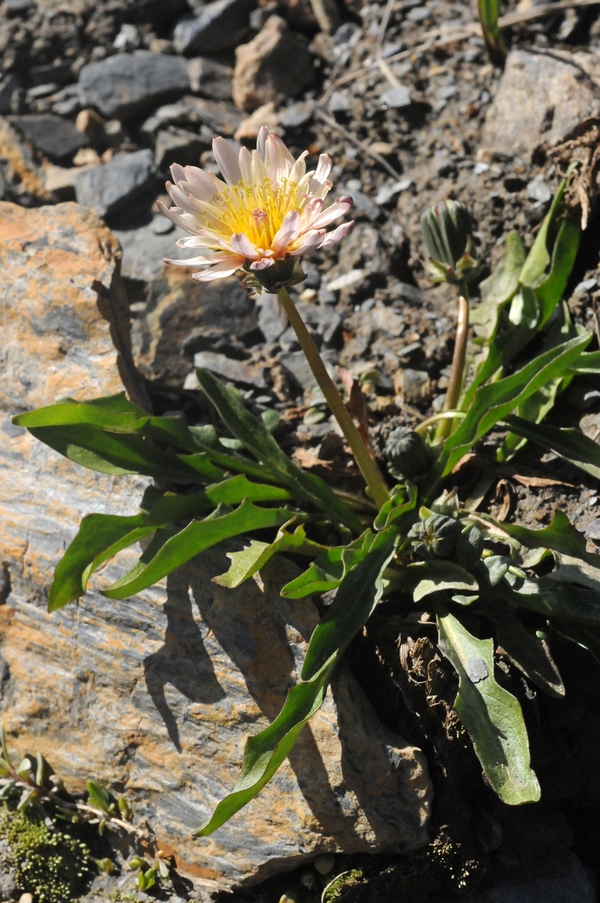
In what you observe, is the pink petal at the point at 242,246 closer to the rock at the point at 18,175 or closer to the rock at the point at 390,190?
the rock at the point at 390,190

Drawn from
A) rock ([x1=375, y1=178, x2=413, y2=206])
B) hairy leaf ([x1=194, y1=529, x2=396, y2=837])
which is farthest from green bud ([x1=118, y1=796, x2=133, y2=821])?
rock ([x1=375, y1=178, x2=413, y2=206])

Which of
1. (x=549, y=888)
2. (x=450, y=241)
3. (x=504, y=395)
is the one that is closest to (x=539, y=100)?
(x=450, y=241)

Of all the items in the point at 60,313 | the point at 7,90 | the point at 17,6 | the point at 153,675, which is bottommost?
the point at 153,675

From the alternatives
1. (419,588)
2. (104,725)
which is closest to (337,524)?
(419,588)

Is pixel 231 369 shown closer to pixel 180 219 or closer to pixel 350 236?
pixel 350 236

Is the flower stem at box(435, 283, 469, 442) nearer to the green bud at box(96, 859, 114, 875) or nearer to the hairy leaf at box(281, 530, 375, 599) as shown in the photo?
the hairy leaf at box(281, 530, 375, 599)

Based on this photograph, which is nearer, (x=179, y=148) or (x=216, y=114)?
(x=179, y=148)

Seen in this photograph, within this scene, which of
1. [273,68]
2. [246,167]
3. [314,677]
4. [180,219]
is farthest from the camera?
[273,68]
